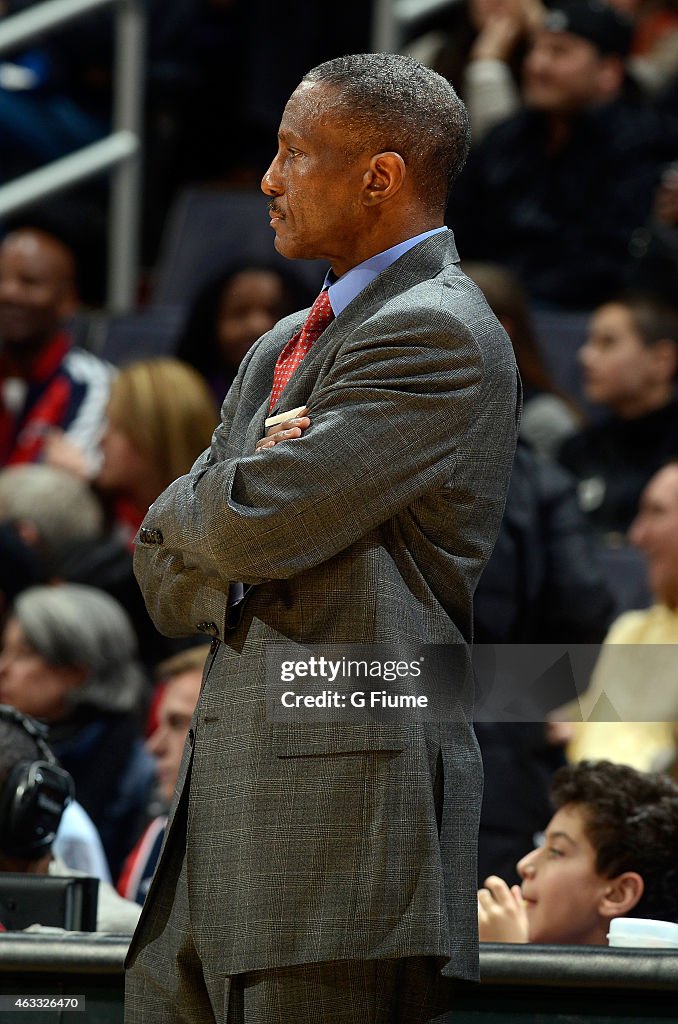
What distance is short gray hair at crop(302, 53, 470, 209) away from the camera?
1.65 m

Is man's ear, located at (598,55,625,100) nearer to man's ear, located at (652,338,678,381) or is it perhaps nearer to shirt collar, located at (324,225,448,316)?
man's ear, located at (652,338,678,381)

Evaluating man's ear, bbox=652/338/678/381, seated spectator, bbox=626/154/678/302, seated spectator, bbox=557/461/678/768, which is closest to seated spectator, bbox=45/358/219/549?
man's ear, bbox=652/338/678/381

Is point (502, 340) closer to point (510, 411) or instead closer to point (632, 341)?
point (510, 411)

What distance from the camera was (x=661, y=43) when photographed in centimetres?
524

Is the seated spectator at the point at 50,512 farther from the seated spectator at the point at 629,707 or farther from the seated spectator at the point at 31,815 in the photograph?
the seated spectator at the point at 629,707

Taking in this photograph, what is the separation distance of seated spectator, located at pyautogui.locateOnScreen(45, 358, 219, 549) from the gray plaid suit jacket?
2.19 m

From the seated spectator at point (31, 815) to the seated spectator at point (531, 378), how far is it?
1570mm

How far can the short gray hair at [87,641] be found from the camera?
3.52 m

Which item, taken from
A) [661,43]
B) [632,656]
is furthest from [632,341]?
[632,656]

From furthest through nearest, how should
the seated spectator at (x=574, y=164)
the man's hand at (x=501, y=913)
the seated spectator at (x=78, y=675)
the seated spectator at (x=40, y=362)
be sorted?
the seated spectator at (x=574, y=164)
the seated spectator at (x=40, y=362)
the seated spectator at (x=78, y=675)
the man's hand at (x=501, y=913)

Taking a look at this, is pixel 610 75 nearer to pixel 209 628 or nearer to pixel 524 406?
pixel 524 406

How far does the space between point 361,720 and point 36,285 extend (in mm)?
3436

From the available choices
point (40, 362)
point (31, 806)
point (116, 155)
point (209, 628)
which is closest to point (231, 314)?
point (40, 362)

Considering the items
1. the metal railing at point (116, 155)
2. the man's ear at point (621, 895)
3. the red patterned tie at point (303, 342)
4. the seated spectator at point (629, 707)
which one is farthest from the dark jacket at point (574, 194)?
the red patterned tie at point (303, 342)
